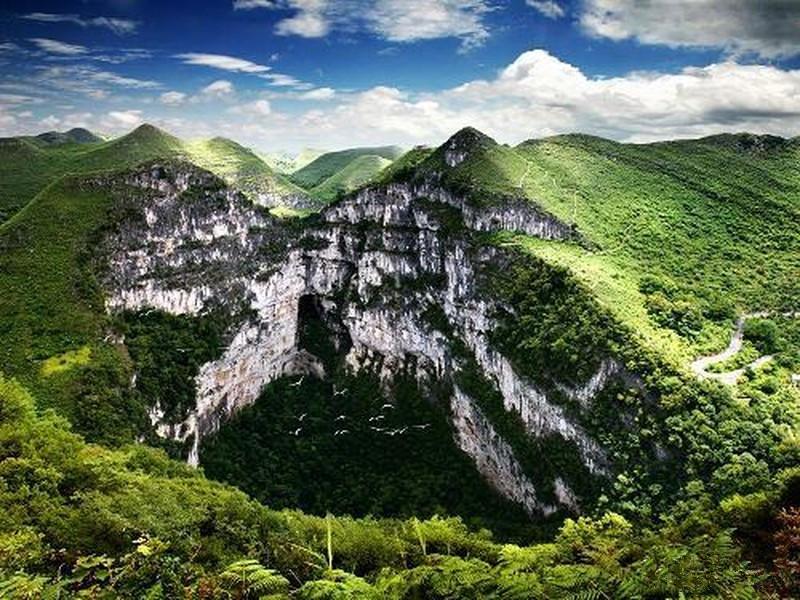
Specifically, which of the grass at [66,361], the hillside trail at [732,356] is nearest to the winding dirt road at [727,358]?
the hillside trail at [732,356]

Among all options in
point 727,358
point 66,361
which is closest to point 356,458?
point 66,361

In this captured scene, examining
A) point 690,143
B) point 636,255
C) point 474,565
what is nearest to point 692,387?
point 636,255

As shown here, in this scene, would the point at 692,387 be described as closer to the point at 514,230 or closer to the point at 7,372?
the point at 514,230

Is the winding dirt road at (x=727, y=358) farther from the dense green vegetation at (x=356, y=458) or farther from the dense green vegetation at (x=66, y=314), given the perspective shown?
the dense green vegetation at (x=66, y=314)

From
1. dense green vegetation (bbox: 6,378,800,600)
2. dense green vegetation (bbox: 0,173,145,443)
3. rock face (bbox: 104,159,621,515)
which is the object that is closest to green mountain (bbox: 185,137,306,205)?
rock face (bbox: 104,159,621,515)

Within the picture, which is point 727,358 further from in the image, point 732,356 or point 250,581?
point 250,581

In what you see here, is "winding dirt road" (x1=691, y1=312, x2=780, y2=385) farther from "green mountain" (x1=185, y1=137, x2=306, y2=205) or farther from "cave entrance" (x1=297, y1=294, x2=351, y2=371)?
"green mountain" (x1=185, y1=137, x2=306, y2=205)
